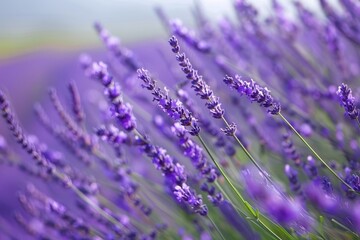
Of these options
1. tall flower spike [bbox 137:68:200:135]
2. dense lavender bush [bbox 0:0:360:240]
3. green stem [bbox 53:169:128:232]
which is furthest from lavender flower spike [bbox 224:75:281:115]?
green stem [bbox 53:169:128:232]

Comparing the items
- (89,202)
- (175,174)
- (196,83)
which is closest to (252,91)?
(196,83)

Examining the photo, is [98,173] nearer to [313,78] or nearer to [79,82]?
[313,78]

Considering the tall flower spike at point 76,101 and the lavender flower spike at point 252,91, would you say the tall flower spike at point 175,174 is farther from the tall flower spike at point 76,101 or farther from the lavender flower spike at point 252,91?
the tall flower spike at point 76,101

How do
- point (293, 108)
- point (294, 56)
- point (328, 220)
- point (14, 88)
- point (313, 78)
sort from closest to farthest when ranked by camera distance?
point (328, 220), point (293, 108), point (313, 78), point (294, 56), point (14, 88)

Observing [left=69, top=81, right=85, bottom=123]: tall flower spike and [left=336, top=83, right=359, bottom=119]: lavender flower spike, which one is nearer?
[left=336, top=83, right=359, bottom=119]: lavender flower spike

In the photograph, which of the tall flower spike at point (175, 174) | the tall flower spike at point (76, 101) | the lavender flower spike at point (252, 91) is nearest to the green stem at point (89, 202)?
the tall flower spike at point (76, 101)

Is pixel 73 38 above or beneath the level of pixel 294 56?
above

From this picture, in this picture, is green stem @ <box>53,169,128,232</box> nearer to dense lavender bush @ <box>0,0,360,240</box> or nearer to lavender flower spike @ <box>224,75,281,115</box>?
dense lavender bush @ <box>0,0,360,240</box>

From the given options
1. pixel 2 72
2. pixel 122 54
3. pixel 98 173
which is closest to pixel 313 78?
pixel 122 54
